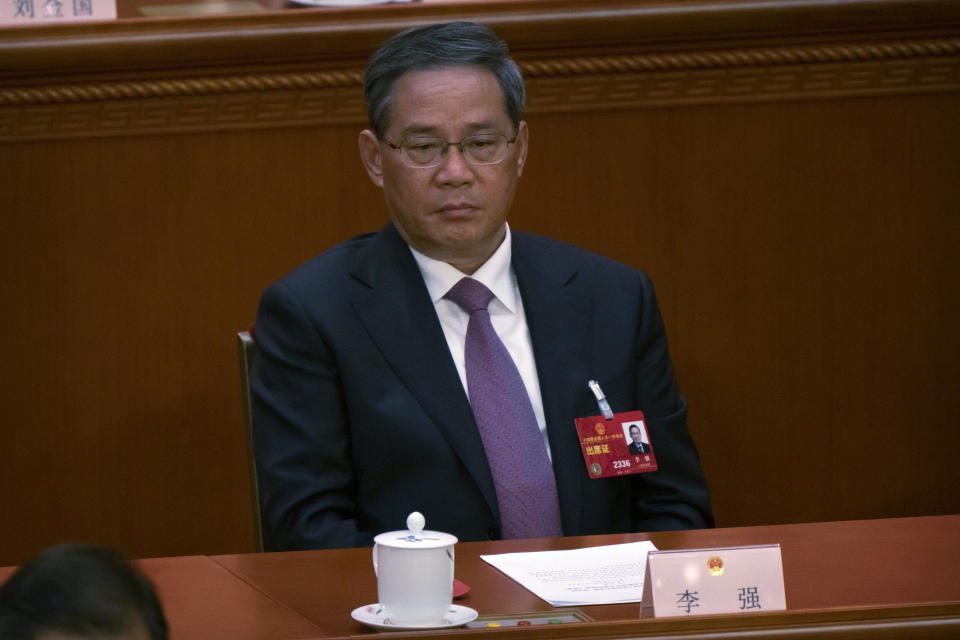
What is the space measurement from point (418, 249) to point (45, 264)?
0.97 m

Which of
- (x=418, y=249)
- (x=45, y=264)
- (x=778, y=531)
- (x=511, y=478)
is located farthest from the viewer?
(x=45, y=264)

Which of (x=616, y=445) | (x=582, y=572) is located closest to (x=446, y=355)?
(x=616, y=445)

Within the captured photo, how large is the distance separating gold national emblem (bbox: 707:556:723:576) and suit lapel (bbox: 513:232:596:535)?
0.78 metres

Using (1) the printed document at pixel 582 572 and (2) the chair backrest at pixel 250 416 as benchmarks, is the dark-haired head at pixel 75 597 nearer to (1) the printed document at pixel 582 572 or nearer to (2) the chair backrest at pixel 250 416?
(1) the printed document at pixel 582 572

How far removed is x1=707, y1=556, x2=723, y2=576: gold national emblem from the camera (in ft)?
4.33

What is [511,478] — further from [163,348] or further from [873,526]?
[163,348]

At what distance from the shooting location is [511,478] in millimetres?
2092

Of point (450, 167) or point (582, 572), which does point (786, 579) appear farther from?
point (450, 167)

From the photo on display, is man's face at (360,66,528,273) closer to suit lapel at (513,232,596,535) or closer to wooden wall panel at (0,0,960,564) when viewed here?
suit lapel at (513,232,596,535)

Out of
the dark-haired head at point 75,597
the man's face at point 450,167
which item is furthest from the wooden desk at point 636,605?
the man's face at point 450,167

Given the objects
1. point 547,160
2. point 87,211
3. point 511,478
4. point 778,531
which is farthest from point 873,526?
point 87,211

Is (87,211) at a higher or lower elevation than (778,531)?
higher

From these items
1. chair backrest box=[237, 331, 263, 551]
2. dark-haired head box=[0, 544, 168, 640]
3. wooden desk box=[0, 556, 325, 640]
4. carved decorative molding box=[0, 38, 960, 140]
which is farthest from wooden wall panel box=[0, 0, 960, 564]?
dark-haired head box=[0, 544, 168, 640]

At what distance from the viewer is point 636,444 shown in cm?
213
